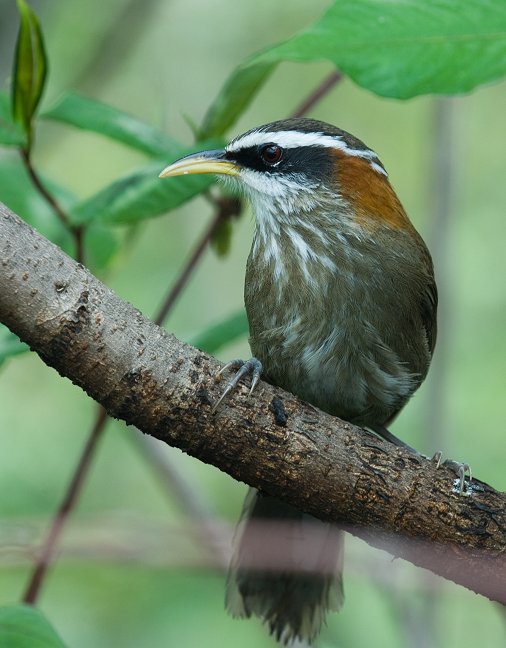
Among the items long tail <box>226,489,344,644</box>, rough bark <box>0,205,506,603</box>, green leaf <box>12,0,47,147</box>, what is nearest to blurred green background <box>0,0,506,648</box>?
long tail <box>226,489,344,644</box>

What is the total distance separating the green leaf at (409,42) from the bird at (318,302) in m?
1.04

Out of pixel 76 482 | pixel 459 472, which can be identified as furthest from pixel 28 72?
pixel 459 472

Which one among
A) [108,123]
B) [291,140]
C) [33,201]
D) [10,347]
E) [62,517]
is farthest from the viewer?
[291,140]

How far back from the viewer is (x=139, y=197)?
351 centimetres

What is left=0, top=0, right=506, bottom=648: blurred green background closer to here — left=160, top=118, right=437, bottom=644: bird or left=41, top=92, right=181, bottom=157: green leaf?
left=160, top=118, right=437, bottom=644: bird

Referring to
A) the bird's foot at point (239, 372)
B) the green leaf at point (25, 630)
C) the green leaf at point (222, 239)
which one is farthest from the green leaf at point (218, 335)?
the green leaf at point (25, 630)

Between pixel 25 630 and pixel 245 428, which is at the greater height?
pixel 245 428

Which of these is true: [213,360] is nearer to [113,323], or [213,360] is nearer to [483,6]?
[113,323]

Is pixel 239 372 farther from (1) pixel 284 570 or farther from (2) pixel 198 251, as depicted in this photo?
(1) pixel 284 570

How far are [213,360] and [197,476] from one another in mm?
5544

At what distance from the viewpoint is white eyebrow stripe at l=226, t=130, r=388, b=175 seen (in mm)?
4200

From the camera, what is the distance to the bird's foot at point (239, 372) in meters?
2.93

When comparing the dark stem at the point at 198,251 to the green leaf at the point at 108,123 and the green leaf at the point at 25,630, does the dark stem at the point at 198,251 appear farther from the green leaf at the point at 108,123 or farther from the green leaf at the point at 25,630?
the green leaf at the point at 25,630

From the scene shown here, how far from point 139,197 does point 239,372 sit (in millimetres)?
840
